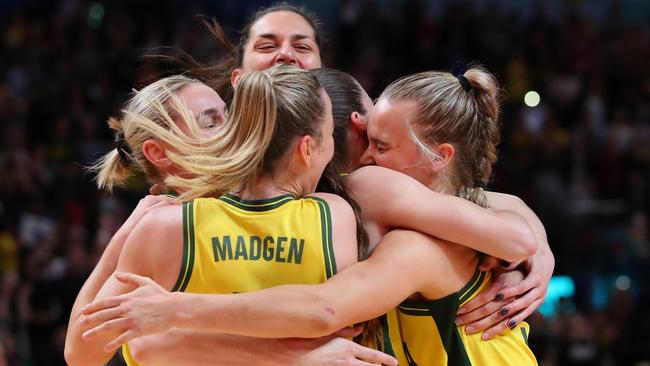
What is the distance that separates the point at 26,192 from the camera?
10.1 metres

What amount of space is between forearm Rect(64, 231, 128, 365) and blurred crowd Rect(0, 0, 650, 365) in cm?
541

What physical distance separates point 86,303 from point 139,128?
25.5 inches

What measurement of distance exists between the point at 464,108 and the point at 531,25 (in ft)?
33.1

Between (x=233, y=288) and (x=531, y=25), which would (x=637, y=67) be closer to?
(x=531, y=25)

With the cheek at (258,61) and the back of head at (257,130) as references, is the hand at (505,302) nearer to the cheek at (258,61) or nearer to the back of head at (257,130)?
the back of head at (257,130)

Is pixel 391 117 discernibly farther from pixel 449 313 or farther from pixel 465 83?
pixel 449 313

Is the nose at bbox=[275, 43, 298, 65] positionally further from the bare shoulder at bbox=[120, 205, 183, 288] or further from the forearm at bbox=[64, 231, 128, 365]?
the bare shoulder at bbox=[120, 205, 183, 288]

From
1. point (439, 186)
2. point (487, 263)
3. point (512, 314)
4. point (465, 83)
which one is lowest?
point (512, 314)

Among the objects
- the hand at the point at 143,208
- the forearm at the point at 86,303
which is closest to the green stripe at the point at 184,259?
the hand at the point at 143,208

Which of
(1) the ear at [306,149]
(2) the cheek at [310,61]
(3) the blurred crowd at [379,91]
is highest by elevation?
(2) the cheek at [310,61]

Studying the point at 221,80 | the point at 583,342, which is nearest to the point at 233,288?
the point at 221,80

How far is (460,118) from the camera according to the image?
3.27 metres

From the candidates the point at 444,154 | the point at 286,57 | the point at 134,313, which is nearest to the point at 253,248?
the point at 134,313

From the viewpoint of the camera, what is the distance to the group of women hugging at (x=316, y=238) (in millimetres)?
2764
